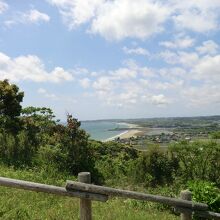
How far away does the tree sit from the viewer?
73.8ft

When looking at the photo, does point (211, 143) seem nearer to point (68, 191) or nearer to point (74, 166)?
point (74, 166)

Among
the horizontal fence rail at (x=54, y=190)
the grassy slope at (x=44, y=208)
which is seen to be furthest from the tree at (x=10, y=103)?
the horizontal fence rail at (x=54, y=190)

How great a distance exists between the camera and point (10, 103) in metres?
23.0

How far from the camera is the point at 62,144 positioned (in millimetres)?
18000

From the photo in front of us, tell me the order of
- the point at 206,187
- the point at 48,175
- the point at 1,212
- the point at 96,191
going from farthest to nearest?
the point at 48,175, the point at 206,187, the point at 1,212, the point at 96,191

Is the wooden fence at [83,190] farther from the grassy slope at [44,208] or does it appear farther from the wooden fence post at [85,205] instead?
the grassy slope at [44,208]

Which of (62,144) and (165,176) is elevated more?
(62,144)

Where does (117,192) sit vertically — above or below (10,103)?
below

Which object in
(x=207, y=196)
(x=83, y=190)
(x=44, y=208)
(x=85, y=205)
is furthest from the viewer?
(x=207, y=196)

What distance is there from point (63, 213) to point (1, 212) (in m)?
1.34

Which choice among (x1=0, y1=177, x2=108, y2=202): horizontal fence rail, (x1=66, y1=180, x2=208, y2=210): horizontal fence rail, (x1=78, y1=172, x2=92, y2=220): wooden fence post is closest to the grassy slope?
(x1=0, y1=177, x2=108, y2=202): horizontal fence rail

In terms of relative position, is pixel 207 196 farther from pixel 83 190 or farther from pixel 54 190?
pixel 54 190

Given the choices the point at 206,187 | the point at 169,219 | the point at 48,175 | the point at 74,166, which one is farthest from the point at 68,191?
the point at 74,166

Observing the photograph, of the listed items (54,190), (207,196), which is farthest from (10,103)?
(54,190)
